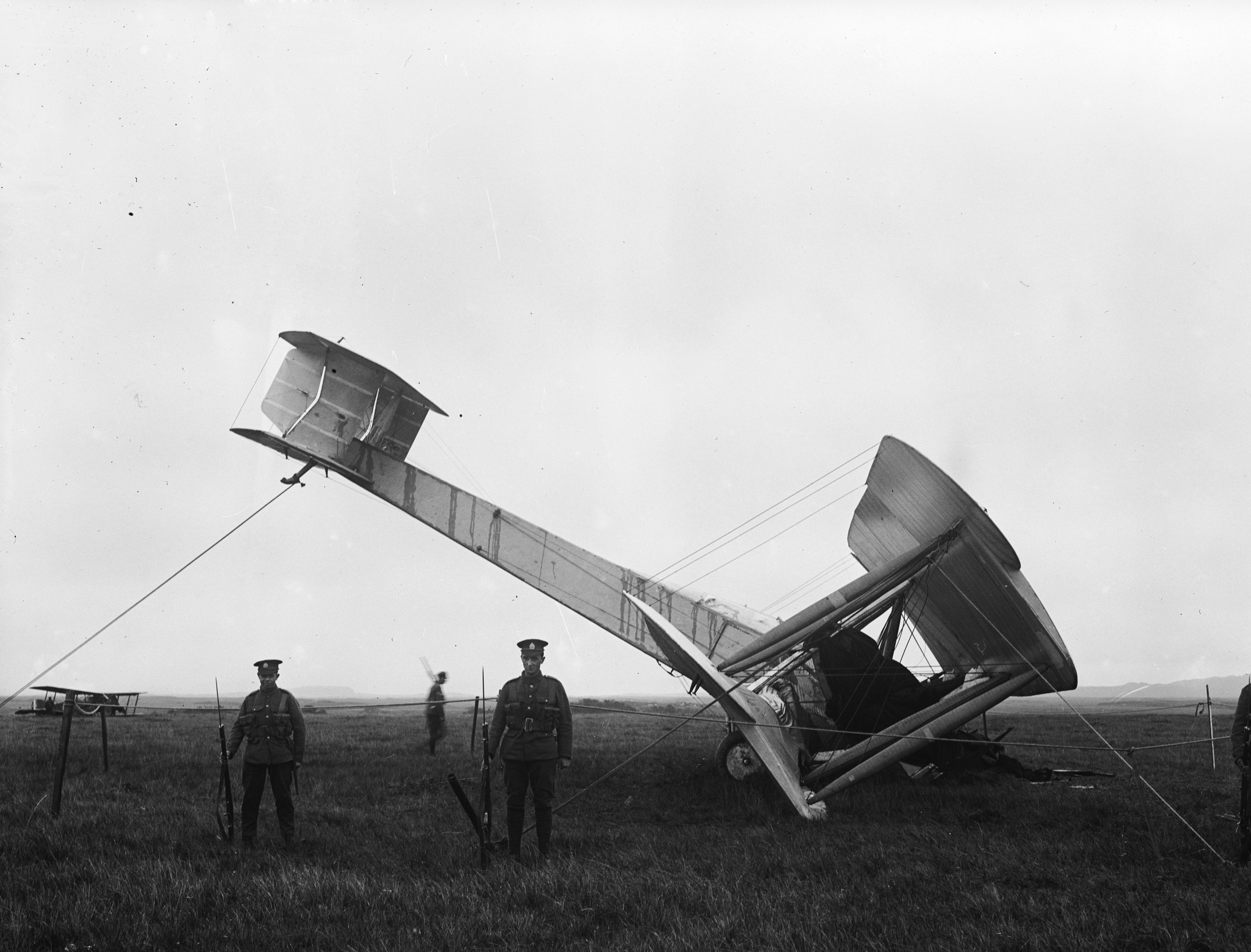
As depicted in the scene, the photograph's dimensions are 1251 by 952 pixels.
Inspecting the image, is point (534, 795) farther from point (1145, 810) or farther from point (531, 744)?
point (1145, 810)

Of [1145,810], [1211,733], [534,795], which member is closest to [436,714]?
[534,795]

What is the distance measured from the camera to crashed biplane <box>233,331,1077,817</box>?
9.19 metres

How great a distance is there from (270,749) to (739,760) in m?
6.01

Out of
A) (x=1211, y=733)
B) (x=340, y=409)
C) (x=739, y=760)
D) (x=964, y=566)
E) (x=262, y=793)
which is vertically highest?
(x=340, y=409)

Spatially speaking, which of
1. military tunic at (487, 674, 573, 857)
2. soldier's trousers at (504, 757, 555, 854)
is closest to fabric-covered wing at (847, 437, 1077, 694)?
military tunic at (487, 674, 573, 857)

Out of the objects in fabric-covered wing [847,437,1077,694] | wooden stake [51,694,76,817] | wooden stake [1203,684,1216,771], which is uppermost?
fabric-covered wing [847,437,1077,694]

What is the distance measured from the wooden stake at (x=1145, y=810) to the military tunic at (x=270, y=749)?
6884mm

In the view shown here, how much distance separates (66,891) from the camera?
16.9 feet

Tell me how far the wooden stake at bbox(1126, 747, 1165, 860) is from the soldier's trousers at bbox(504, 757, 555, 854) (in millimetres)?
4483

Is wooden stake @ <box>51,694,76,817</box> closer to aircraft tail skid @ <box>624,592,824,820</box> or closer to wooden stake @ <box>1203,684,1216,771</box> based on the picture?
aircraft tail skid @ <box>624,592,824,820</box>

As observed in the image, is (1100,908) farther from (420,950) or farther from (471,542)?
(471,542)

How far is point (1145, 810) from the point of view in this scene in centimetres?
866

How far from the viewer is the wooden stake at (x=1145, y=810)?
6.53 m

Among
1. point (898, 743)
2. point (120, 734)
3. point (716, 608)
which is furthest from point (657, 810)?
point (120, 734)
